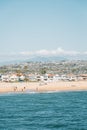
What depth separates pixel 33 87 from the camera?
454ft

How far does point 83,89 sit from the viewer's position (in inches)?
5374

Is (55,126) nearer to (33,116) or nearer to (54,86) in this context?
(33,116)

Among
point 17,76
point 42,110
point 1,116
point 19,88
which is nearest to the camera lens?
point 1,116

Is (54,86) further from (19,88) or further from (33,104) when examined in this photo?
(33,104)

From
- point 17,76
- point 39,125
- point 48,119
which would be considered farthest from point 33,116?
point 17,76

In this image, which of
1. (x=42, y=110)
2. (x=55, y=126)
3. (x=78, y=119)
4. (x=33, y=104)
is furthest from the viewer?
(x=33, y=104)

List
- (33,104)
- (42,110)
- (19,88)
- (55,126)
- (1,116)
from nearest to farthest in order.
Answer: (55,126)
(1,116)
(42,110)
(33,104)
(19,88)

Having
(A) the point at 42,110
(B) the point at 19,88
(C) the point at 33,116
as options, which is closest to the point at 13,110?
(A) the point at 42,110

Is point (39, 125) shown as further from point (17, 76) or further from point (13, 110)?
point (17, 76)

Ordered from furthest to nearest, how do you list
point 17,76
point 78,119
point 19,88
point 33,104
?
point 17,76 → point 19,88 → point 33,104 → point 78,119

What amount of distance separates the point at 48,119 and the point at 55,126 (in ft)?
18.4

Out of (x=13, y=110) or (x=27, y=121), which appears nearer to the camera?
(x=27, y=121)

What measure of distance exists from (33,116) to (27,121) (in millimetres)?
5290

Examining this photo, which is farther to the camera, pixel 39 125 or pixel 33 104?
pixel 33 104
